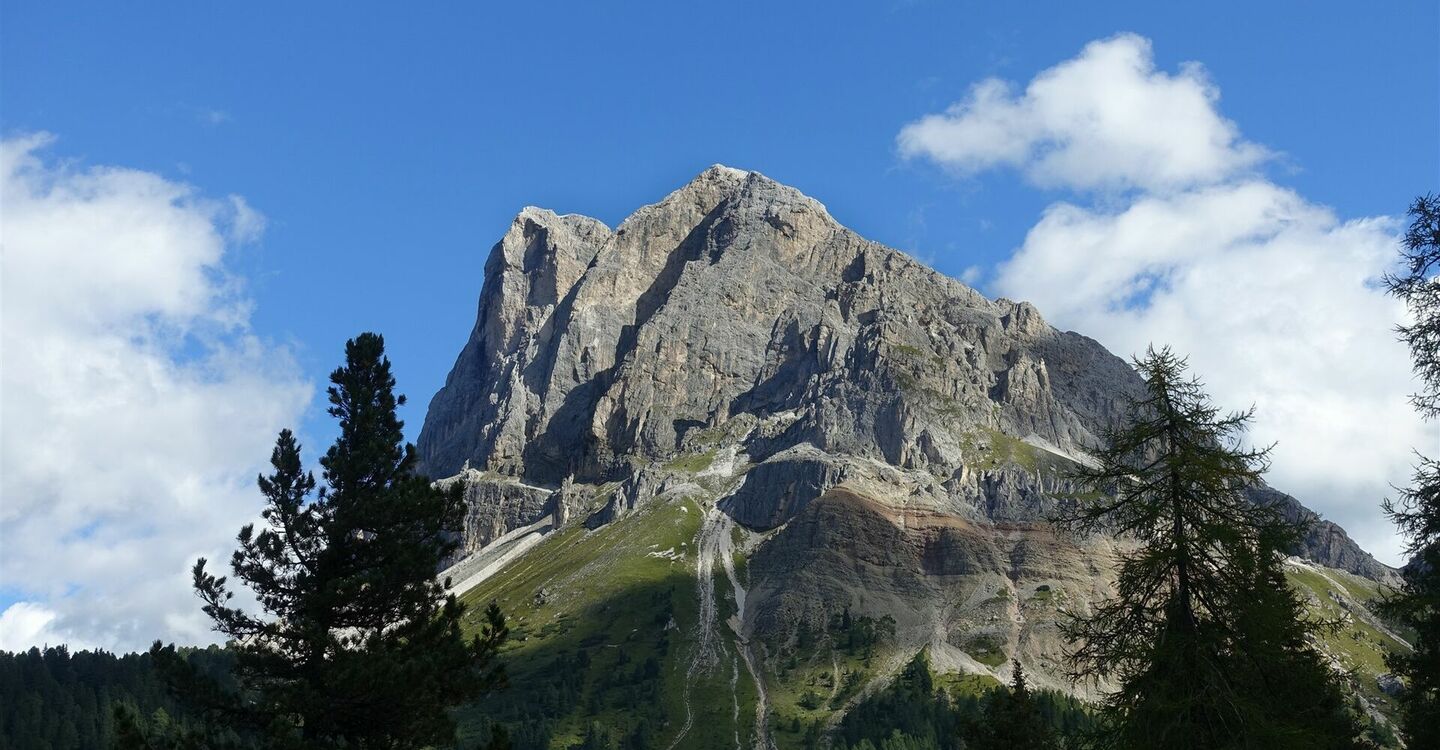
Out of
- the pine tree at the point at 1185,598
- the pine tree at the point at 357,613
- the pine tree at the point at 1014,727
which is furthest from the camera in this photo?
the pine tree at the point at 1014,727

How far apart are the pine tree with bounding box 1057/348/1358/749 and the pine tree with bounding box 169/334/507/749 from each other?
20.3 meters

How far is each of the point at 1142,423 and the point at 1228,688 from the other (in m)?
6.29

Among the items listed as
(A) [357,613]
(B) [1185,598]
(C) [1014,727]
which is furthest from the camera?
(C) [1014,727]

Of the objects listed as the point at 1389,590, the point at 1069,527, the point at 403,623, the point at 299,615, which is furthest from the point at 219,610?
the point at 1389,590

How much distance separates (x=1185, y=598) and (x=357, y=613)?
2587 centimetres

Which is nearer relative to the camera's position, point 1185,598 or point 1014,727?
point 1185,598

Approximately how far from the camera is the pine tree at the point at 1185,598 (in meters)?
27.2

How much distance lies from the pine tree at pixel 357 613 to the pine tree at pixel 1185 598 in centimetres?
2030

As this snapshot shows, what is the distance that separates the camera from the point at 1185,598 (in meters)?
28.4

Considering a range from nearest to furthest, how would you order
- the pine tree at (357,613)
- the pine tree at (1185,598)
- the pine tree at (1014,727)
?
the pine tree at (1185,598) < the pine tree at (357,613) < the pine tree at (1014,727)

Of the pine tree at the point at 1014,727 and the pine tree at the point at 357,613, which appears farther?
the pine tree at the point at 1014,727

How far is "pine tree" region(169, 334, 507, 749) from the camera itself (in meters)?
37.9

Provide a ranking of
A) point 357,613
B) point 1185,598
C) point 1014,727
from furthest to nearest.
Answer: point 1014,727 → point 357,613 → point 1185,598

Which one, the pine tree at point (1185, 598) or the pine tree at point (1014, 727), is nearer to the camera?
the pine tree at point (1185, 598)
